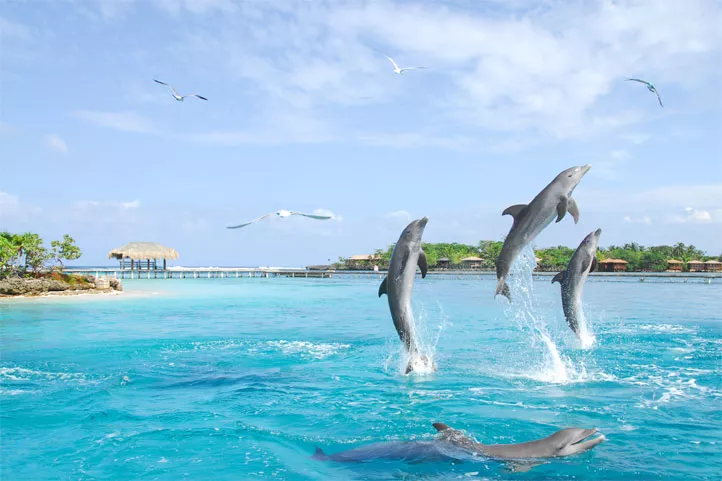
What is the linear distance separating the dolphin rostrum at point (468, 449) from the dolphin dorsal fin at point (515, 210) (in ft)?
11.0

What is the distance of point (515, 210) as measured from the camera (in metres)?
8.65

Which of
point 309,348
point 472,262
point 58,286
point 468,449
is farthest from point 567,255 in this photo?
point 468,449

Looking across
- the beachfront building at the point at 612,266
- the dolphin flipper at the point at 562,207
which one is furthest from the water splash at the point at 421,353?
the beachfront building at the point at 612,266

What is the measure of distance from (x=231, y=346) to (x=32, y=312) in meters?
16.4

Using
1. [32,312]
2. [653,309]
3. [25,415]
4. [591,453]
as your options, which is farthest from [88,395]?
[653,309]

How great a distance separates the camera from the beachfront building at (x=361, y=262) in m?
100

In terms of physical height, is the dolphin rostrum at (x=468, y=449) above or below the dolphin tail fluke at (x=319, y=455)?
above

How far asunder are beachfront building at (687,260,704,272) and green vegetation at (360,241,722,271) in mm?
1180

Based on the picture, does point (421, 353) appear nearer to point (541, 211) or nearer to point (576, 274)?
point (576, 274)

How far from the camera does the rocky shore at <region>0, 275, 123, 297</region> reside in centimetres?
3672

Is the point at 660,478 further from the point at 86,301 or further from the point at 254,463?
the point at 86,301

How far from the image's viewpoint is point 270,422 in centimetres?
844

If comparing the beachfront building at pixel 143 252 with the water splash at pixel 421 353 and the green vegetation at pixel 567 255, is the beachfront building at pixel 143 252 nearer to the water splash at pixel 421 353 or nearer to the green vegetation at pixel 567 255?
the green vegetation at pixel 567 255

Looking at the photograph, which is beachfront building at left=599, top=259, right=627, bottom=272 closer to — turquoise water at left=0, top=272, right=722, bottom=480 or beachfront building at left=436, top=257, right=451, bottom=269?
beachfront building at left=436, top=257, right=451, bottom=269
